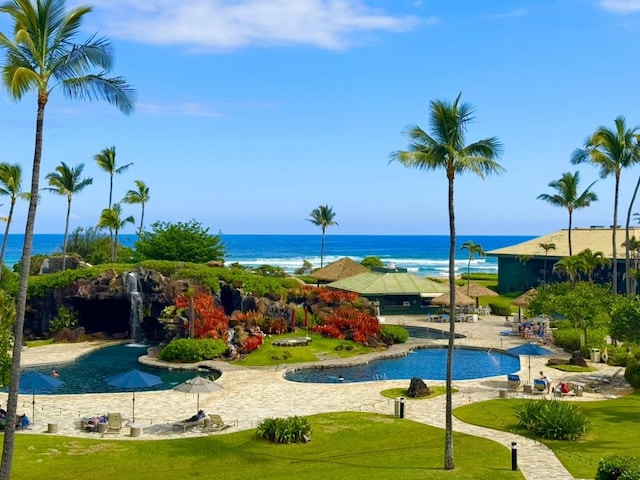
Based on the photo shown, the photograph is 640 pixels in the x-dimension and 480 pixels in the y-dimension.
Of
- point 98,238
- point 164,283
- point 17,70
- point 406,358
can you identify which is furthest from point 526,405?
point 98,238

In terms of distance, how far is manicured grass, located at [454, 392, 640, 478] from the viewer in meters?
19.9

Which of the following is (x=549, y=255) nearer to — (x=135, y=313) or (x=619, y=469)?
(x=135, y=313)

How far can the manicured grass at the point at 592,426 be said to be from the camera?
19906mm

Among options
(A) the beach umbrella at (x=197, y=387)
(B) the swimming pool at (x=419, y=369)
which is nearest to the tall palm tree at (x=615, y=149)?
(B) the swimming pool at (x=419, y=369)

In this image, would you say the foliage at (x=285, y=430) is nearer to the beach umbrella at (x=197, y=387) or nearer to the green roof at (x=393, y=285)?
the beach umbrella at (x=197, y=387)

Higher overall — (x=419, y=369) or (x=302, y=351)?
(x=302, y=351)

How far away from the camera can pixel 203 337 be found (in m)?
39.4

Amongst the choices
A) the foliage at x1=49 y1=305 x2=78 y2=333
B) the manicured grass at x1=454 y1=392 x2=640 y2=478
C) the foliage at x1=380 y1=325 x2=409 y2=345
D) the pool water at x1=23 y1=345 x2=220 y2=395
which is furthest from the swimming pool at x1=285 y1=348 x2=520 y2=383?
the foliage at x1=49 y1=305 x2=78 y2=333

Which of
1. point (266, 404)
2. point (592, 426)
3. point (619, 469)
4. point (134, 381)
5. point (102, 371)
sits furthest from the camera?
point (102, 371)

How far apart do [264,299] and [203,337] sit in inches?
278

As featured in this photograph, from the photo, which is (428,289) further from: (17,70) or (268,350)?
(17,70)

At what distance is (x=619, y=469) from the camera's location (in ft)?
47.5

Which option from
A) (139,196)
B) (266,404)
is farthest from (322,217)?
(266,404)

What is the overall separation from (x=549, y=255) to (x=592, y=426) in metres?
50.3
